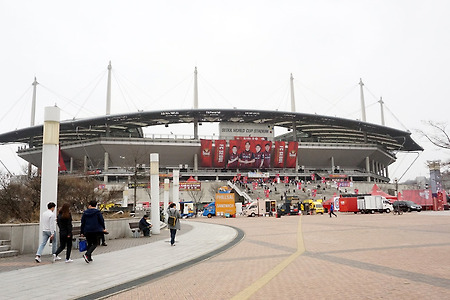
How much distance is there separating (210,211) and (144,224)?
29203 millimetres

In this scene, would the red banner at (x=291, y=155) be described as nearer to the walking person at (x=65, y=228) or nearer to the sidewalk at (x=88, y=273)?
the sidewalk at (x=88, y=273)

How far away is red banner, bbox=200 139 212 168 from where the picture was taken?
7850cm

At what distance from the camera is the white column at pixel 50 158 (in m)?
11.8

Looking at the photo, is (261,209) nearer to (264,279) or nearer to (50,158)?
(50,158)

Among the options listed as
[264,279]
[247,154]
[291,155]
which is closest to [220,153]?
[247,154]

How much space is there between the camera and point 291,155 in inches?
3307

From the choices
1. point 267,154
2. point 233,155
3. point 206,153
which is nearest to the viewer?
point 206,153

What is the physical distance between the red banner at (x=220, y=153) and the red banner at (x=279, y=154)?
12.1 metres

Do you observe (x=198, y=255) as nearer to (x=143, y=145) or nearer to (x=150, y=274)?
(x=150, y=274)

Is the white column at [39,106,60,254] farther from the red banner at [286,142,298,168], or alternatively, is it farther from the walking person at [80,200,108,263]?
the red banner at [286,142,298,168]

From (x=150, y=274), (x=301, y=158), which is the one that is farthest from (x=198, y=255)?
(x=301, y=158)

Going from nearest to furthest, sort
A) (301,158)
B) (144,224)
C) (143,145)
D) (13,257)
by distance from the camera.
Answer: (13,257), (144,224), (143,145), (301,158)

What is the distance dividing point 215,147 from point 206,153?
237 cm

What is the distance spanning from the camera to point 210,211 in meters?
47.2
